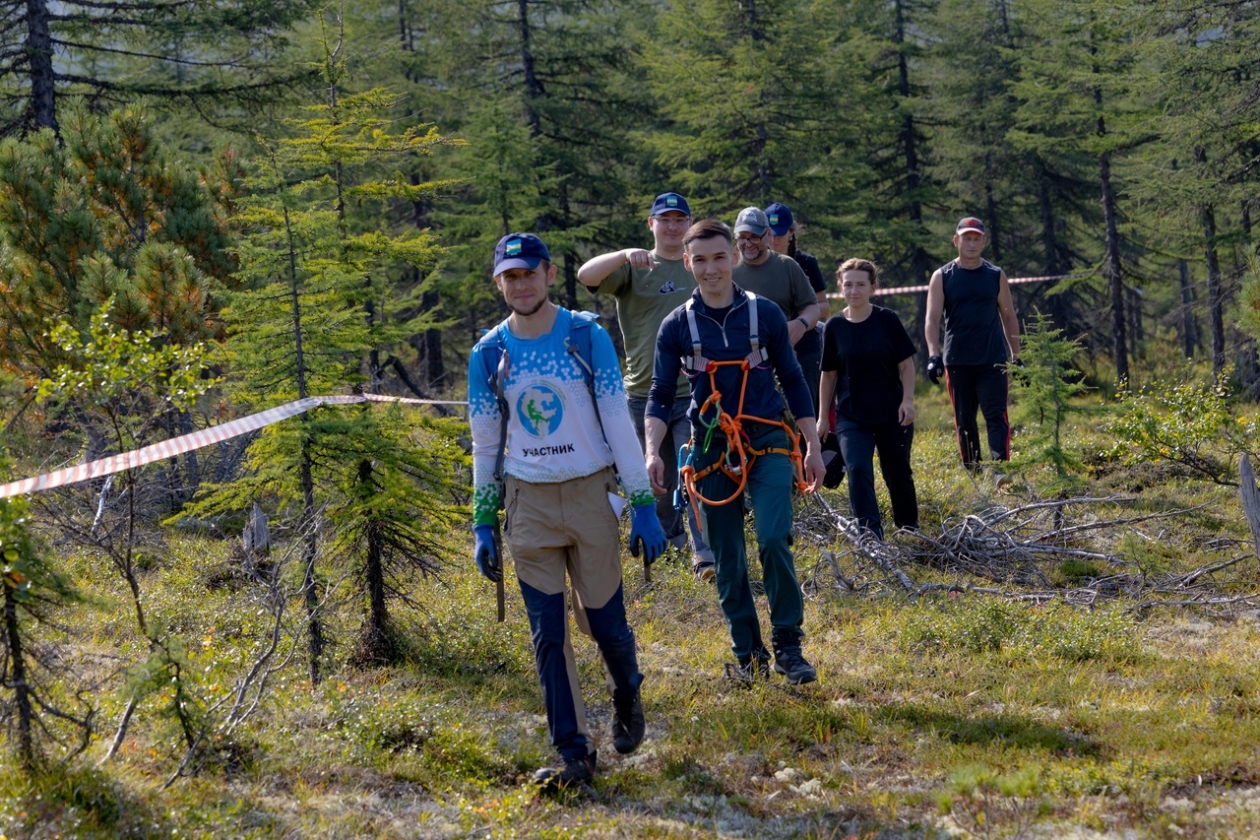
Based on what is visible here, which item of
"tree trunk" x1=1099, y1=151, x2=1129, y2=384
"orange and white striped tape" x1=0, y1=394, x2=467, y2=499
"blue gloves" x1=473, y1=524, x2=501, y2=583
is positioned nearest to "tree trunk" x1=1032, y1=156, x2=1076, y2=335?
"tree trunk" x1=1099, y1=151, x2=1129, y2=384

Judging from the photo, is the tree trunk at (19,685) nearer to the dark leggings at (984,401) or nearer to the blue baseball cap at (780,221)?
the blue baseball cap at (780,221)

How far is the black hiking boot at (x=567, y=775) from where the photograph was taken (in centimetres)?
473

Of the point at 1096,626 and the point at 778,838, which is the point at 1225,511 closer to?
the point at 1096,626

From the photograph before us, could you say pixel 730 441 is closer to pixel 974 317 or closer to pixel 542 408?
pixel 542 408

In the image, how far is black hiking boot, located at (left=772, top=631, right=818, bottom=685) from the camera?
5.73 m

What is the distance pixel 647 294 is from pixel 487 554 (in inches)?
122

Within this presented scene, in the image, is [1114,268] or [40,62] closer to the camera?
[40,62]

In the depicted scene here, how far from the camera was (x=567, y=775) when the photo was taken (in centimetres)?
475

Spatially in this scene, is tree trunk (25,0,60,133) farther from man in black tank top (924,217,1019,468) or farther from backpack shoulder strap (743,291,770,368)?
backpack shoulder strap (743,291,770,368)

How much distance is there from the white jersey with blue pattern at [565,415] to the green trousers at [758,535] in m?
1.12

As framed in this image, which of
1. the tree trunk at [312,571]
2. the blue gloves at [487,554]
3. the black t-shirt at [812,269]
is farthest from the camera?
the black t-shirt at [812,269]

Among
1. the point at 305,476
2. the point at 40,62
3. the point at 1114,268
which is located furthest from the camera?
the point at 1114,268

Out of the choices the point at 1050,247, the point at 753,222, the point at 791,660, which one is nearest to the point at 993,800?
the point at 791,660

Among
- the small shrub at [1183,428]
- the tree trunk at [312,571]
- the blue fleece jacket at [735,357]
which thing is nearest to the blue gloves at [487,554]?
the blue fleece jacket at [735,357]
